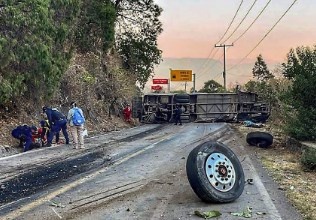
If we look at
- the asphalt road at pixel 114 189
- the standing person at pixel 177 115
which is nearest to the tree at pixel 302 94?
the asphalt road at pixel 114 189

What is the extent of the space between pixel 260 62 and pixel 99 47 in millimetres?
70960

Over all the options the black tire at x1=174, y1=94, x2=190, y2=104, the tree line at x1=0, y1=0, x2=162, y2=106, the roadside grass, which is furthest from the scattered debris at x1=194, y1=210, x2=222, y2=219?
the black tire at x1=174, y1=94, x2=190, y2=104

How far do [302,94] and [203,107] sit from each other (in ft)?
59.6

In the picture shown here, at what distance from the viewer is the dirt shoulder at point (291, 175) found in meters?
6.93

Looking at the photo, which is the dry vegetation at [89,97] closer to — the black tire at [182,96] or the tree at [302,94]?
the black tire at [182,96]

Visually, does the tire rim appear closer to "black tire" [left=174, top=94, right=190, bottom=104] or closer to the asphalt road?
the asphalt road

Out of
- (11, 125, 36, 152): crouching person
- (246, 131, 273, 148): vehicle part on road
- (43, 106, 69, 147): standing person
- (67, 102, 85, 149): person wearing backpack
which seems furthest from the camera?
(43, 106, 69, 147): standing person

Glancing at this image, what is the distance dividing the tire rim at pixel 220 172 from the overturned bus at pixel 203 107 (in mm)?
24641

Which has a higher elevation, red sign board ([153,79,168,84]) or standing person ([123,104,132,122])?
red sign board ([153,79,168,84])

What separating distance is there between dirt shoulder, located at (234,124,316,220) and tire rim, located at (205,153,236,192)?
3.42 feet

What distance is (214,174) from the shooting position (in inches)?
275

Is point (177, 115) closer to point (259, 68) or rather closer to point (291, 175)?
point (291, 175)

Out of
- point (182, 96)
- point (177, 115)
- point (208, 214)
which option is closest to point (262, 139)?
point (208, 214)

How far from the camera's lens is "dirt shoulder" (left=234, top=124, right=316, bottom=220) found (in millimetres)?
6929
